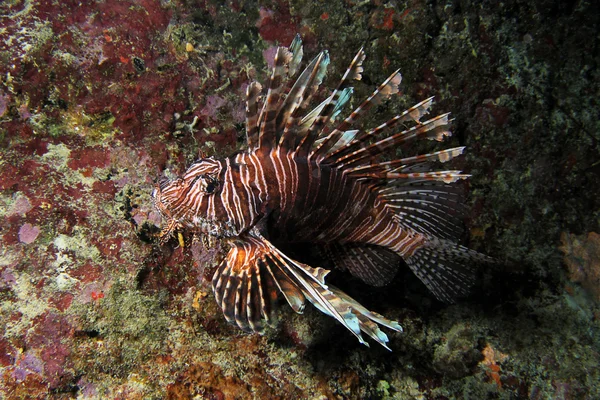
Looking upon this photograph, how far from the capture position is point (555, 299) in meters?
4.03

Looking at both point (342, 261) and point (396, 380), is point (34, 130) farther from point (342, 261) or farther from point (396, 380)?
point (396, 380)

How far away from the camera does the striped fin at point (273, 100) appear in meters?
2.27

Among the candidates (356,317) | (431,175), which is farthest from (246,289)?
(431,175)

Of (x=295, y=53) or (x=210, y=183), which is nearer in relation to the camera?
(x=295, y=53)

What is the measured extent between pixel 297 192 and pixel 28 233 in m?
2.19

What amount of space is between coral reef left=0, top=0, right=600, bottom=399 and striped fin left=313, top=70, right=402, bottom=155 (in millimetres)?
1353

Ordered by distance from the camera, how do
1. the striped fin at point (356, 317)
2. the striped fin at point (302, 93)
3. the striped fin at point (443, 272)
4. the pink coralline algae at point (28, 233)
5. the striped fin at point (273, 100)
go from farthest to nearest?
the striped fin at point (443, 272) → the pink coralline algae at point (28, 233) → the striped fin at point (302, 93) → the striped fin at point (273, 100) → the striped fin at point (356, 317)

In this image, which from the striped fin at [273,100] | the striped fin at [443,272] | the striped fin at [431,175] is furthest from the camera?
the striped fin at [443,272]

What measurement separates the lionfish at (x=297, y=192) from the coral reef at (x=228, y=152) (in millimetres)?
650

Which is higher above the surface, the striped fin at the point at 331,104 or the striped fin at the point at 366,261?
the striped fin at the point at 331,104

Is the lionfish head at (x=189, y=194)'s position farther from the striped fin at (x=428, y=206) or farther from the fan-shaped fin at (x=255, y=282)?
the striped fin at (x=428, y=206)

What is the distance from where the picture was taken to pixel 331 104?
98.0 inches

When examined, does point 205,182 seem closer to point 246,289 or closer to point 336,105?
point 246,289

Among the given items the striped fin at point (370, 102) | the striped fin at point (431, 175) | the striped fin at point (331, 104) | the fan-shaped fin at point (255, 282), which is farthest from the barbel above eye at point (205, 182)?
the striped fin at point (431, 175)
